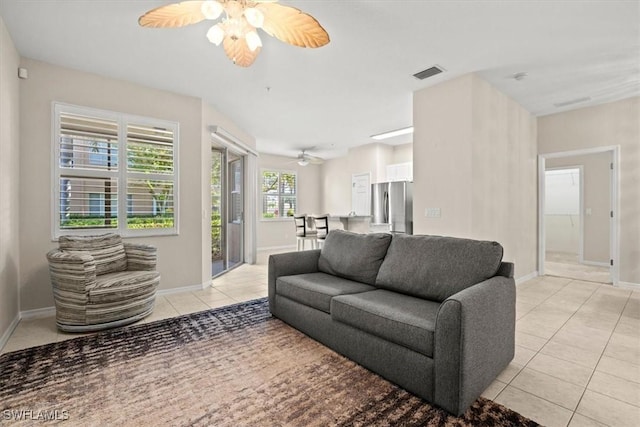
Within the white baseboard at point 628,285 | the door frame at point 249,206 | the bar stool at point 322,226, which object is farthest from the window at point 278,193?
the white baseboard at point 628,285

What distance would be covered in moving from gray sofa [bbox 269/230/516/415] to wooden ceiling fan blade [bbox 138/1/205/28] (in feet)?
7.04

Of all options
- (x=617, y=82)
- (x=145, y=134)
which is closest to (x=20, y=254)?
(x=145, y=134)

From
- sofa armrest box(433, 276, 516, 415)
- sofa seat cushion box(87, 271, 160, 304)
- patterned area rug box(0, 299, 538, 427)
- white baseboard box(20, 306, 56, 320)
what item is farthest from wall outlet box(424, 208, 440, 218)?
white baseboard box(20, 306, 56, 320)

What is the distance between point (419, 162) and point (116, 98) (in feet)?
13.0

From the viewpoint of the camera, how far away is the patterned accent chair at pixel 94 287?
2.66 metres

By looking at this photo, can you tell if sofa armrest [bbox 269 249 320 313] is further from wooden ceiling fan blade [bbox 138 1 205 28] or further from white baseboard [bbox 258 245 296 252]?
white baseboard [bbox 258 245 296 252]

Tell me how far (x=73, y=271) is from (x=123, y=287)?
0.42 metres

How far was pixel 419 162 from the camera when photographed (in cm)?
405

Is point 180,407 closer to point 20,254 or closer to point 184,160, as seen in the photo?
point 20,254

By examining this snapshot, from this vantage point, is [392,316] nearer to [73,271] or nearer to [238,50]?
[238,50]

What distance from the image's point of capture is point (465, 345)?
59.6 inches

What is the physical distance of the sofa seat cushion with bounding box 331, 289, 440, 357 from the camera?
5.53 ft

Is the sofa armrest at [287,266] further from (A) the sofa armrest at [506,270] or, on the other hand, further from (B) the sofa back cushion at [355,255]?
(A) the sofa armrest at [506,270]

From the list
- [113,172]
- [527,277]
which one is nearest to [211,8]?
[113,172]
